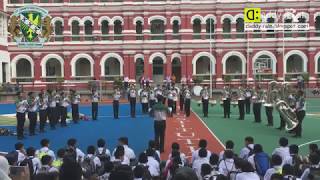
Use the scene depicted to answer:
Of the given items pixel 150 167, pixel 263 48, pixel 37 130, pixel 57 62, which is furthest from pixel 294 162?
pixel 57 62

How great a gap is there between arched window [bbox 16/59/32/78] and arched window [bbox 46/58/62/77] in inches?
75.5

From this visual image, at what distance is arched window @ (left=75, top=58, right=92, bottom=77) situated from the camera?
53844mm

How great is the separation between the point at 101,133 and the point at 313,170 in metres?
13.8

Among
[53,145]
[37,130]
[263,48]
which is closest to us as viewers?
[53,145]

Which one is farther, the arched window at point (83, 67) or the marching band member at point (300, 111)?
the arched window at point (83, 67)

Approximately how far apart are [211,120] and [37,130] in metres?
9.34

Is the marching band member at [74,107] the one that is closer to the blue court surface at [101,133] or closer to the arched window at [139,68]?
the blue court surface at [101,133]

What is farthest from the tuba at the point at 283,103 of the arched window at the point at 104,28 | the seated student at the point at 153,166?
the arched window at the point at 104,28

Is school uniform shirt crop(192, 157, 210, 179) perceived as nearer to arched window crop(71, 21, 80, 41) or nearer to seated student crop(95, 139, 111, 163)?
seated student crop(95, 139, 111, 163)

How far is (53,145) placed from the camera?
61.2 feet

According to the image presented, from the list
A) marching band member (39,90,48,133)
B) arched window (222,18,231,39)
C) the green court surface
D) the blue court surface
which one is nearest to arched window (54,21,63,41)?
arched window (222,18,231,39)

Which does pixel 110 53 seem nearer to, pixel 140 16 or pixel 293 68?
pixel 140 16

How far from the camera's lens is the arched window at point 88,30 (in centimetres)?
5201

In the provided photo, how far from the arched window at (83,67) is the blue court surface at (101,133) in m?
24.9
